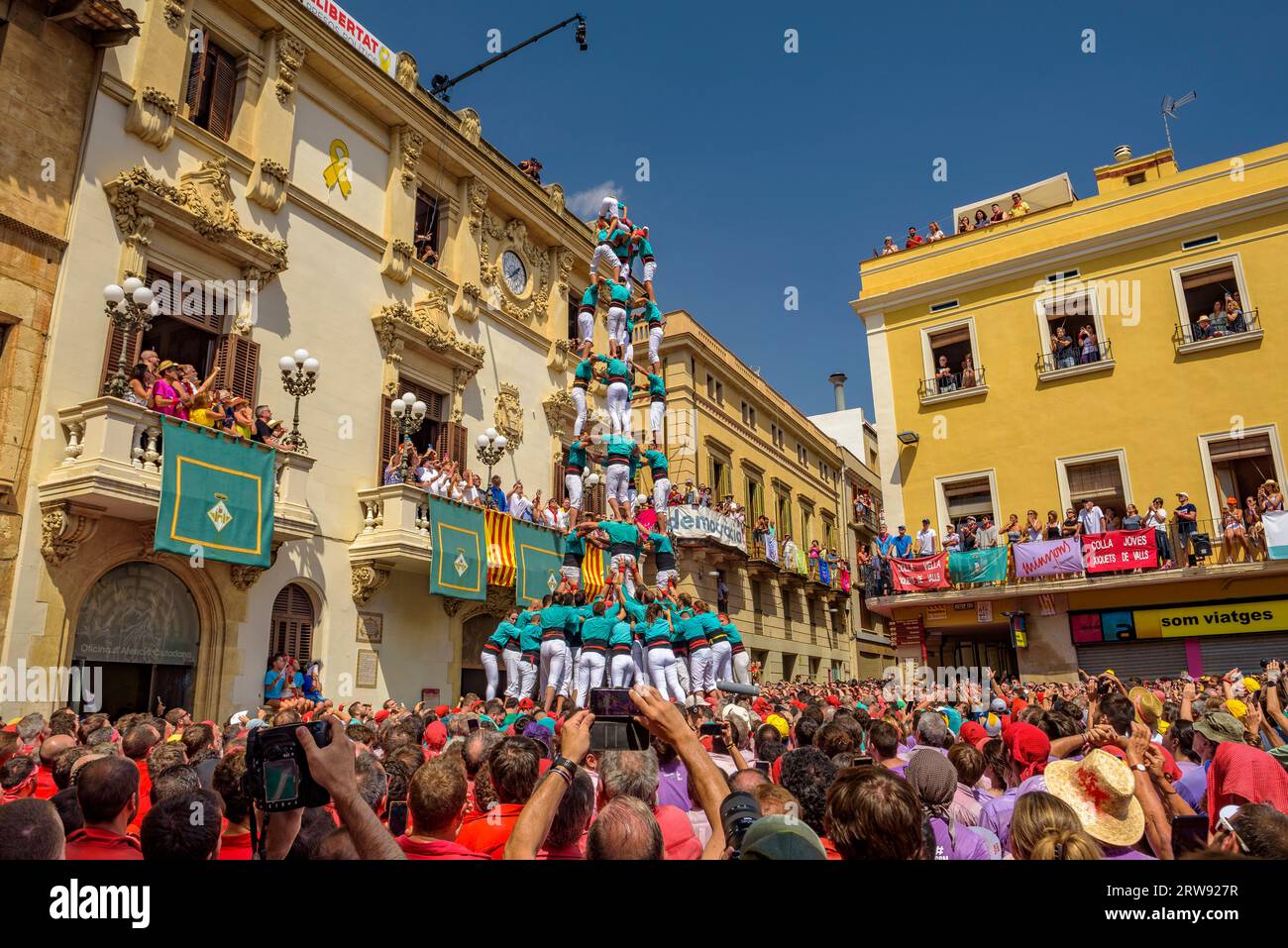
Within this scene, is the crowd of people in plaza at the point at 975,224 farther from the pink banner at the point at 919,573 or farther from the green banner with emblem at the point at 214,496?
the green banner with emblem at the point at 214,496

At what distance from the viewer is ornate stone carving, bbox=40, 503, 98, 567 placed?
12.1 meters

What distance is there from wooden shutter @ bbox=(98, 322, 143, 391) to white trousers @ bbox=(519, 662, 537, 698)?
26.1ft

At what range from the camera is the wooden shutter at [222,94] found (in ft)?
53.1

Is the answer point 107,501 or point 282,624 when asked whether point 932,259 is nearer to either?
point 282,624

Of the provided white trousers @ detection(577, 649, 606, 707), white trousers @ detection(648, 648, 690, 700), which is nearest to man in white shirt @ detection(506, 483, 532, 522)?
white trousers @ detection(648, 648, 690, 700)

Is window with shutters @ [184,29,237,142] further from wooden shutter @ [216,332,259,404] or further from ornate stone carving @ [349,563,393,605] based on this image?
ornate stone carving @ [349,563,393,605]

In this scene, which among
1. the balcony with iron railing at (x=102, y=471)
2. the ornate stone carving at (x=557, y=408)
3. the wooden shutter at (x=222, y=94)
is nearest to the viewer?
the balcony with iron railing at (x=102, y=471)

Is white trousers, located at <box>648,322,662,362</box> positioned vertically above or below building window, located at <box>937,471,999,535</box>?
above

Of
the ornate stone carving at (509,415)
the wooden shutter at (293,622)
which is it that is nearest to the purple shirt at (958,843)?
the wooden shutter at (293,622)

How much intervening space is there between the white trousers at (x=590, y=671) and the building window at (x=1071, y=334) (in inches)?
588

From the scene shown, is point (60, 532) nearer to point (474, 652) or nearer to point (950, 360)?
point (474, 652)

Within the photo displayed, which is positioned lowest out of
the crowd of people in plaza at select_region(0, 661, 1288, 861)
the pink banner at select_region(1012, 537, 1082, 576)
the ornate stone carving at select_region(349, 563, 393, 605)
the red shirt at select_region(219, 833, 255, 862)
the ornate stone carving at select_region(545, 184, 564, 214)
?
the red shirt at select_region(219, 833, 255, 862)

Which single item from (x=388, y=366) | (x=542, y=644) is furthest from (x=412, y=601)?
(x=542, y=644)

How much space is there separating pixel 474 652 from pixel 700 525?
914cm
